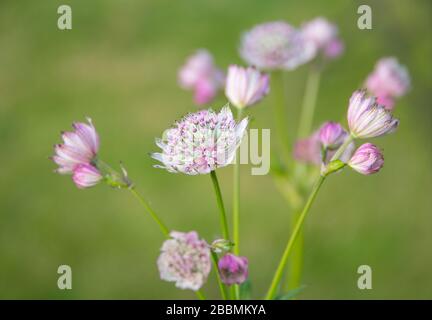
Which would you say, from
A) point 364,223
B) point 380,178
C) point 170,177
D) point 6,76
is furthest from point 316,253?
point 6,76

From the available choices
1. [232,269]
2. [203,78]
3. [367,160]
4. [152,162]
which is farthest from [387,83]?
[152,162]

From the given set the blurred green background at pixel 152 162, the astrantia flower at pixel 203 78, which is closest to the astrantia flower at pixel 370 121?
the astrantia flower at pixel 203 78

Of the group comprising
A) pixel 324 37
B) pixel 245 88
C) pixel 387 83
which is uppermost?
pixel 324 37

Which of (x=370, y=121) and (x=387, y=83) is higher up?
(x=387, y=83)

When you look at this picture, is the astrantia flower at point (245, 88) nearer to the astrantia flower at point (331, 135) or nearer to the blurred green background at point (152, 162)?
the astrantia flower at point (331, 135)

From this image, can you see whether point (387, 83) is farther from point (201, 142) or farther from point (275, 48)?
point (201, 142)
